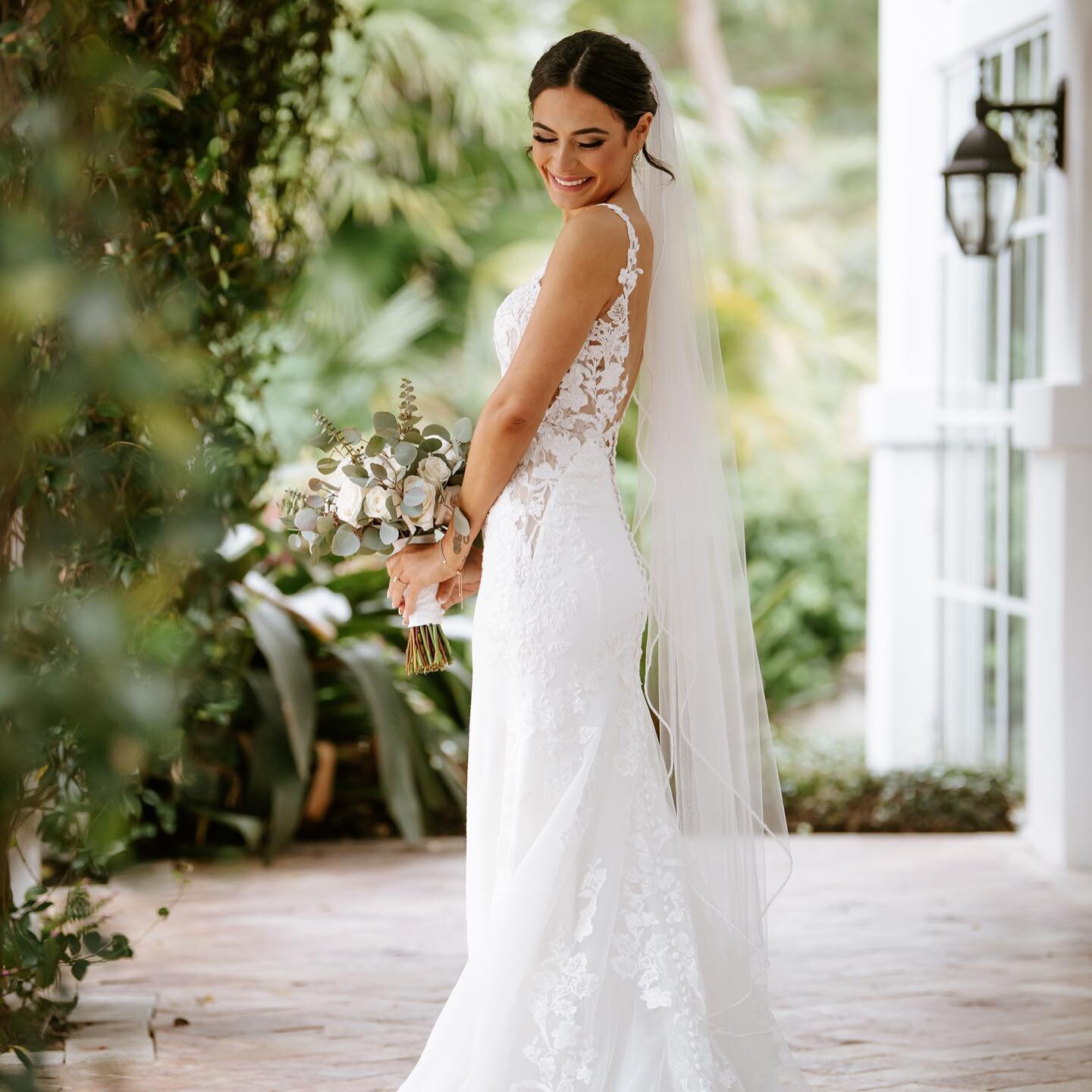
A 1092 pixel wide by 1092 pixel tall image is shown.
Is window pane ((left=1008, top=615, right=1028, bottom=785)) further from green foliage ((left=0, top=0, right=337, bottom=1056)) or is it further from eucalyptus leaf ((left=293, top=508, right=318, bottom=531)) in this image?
eucalyptus leaf ((left=293, top=508, right=318, bottom=531))

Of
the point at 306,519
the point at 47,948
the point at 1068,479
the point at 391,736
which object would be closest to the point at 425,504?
the point at 306,519

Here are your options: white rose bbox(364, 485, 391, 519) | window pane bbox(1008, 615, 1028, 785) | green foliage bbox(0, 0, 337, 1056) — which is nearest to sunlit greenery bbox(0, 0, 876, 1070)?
green foliage bbox(0, 0, 337, 1056)

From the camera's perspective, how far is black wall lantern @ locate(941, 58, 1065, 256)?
553 cm

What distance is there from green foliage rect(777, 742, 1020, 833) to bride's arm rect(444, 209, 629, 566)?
426cm

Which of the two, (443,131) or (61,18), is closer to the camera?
(61,18)

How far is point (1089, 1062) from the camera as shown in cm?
336

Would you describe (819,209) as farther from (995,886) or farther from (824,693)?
(995,886)

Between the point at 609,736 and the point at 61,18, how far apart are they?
1641mm

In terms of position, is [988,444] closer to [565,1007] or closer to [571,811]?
[571,811]

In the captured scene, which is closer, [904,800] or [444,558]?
[444,558]

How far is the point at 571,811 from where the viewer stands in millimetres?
2609

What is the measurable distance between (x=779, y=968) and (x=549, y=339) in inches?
90.7

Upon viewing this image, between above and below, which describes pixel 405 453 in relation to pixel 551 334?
below

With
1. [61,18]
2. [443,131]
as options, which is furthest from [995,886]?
[443,131]
